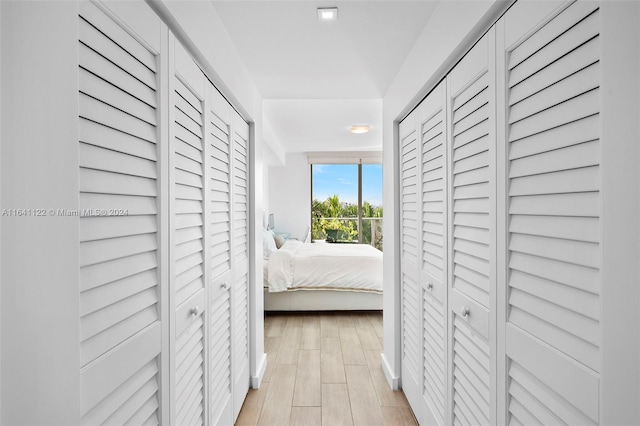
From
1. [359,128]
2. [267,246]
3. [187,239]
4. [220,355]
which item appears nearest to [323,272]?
[267,246]

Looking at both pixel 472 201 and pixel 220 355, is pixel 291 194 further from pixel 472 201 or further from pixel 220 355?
pixel 472 201

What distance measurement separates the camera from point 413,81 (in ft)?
6.97

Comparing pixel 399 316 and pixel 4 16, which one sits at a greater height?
pixel 4 16

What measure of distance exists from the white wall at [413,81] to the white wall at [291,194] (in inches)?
199

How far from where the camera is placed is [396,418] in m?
2.37

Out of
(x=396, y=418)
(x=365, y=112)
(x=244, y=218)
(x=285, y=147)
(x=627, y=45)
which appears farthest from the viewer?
(x=285, y=147)

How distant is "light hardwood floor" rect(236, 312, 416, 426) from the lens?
2389mm

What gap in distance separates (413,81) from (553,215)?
4.50 feet

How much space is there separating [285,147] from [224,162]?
202 inches

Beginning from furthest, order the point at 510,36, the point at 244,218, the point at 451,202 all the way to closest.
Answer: the point at 244,218
the point at 451,202
the point at 510,36

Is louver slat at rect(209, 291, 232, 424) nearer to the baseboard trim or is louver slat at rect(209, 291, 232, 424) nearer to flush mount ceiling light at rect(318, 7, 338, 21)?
the baseboard trim

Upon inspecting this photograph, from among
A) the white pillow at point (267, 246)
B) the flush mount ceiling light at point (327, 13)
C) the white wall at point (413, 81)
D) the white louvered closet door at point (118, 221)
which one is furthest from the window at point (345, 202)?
the white louvered closet door at point (118, 221)

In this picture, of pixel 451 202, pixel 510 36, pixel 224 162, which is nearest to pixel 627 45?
pixel 510 36

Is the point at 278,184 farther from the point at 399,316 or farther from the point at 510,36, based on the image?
the point at 510,36
